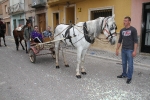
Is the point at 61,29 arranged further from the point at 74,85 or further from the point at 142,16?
the point at 142,16

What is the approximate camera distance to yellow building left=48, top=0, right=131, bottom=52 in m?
8.62

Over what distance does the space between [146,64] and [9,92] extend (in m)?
5.25

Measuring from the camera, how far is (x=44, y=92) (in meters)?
3.88

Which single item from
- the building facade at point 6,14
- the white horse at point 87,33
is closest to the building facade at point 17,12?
the building facade at point 6,14

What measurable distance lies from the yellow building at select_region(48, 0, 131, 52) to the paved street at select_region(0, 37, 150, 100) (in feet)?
12.2

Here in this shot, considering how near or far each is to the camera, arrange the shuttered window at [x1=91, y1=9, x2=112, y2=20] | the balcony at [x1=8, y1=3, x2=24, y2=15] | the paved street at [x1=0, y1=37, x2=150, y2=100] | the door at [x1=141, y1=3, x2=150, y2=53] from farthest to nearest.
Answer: the balcony at [x1=8, y1=3, x2=24, y2=15] → the shuttered window at [x1=91, y1=9, x2=112, y2=20] → the door at [x1=141, y1=3, x2=150, y2=53] → the paved street at [x1=0, y1=37, x2=150, y2=100]

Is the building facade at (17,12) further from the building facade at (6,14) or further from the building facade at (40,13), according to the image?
the building facade at (40,13)

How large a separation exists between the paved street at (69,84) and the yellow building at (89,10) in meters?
3.71

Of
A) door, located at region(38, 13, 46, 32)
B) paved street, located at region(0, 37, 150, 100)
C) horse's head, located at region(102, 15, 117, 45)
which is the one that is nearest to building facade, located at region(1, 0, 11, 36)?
door, located at region(38, 13, 46, 32)

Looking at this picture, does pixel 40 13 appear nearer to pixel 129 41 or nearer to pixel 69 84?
pixel 69 84

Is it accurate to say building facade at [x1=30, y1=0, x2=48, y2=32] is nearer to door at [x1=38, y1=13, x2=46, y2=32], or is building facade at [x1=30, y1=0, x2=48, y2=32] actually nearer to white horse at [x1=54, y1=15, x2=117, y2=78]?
door at [x1=38, y1=13, x2=46, y2=32]

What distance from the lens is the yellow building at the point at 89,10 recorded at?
28.3 ft

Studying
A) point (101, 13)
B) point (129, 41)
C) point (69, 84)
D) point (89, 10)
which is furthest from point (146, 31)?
point (69, 84)

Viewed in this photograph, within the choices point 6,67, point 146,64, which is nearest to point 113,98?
point 146,64
